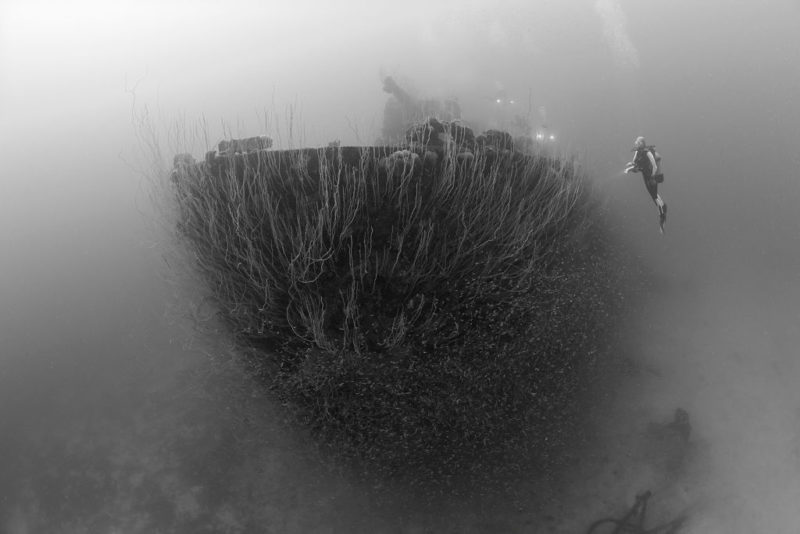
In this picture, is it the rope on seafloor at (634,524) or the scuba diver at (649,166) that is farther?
the scuba diver at (649,166)

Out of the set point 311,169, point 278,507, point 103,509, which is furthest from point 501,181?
point 103,509

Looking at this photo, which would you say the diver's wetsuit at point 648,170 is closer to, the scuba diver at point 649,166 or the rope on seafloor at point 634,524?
the scuba diver at point 649,166

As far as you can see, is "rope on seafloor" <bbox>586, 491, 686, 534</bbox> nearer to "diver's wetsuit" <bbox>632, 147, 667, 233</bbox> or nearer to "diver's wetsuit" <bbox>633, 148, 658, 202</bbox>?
"diver's wetsuit" <bbox>632, 147, 667, 233</bbox>

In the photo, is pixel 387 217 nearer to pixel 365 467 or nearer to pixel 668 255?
pixel 365 467

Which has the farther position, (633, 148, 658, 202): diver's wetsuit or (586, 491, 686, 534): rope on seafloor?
(633, 148, 658, 202): diver's wetsuit

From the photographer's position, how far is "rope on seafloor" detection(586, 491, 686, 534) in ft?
27.6

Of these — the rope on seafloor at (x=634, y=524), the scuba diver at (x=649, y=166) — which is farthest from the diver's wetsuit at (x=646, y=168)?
the rope on seafloor at (x=634, y=524)

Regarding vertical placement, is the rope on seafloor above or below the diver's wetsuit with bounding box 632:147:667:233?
below

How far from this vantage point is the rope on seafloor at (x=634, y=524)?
27.6ft

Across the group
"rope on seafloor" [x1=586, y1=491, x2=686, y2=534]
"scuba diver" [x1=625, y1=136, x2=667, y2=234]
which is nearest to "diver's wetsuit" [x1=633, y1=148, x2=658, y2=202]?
"scuba diver" [x1=625, y1=136, x2=667, y2=234]

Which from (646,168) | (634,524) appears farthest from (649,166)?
(634,524)

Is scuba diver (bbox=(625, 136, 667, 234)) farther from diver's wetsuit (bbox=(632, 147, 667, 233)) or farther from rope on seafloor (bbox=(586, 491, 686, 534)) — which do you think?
rope on seafloor (bbox=(586, 491, 686, 534))

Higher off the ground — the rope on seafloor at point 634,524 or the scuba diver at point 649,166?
the scuba diver at point 649,166

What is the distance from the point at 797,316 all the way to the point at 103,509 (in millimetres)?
20529
